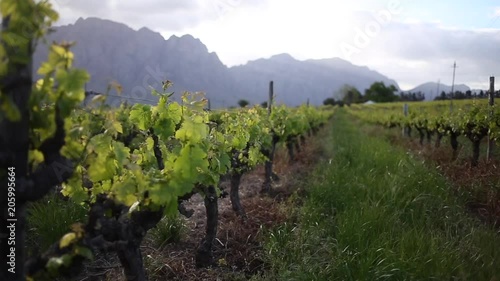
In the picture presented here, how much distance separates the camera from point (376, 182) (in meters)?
5.81

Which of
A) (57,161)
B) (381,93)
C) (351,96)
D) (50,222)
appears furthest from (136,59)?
(351,96)

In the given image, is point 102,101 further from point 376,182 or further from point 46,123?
point 376,182

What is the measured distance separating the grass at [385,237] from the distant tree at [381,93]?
85.7 meters

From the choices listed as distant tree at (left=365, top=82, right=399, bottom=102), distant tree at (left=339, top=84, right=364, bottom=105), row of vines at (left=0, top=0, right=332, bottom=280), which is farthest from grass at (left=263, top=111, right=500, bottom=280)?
distant tree at (left=339, top=84, right=364, bottom=105)

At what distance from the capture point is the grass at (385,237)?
3.18 m

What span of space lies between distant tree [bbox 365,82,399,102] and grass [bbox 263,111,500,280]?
85.7 metres

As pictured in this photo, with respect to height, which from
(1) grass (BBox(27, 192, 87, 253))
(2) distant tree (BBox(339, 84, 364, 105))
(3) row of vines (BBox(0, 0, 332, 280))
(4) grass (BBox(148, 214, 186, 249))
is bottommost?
(4) grass (BBox(148, 214, 186, 249))

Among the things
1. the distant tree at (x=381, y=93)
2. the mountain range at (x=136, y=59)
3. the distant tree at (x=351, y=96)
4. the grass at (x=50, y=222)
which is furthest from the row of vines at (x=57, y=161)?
the distant tree at (x=351, y=96)

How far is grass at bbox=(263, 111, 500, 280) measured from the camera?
318cm

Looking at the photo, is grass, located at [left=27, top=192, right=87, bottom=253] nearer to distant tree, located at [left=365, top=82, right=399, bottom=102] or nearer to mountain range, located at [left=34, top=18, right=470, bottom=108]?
mountain range, located at [left=34, top=18, right=470, bottom=108]

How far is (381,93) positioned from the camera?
88.4 m

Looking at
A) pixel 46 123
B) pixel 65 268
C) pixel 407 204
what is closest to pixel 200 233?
pixel 407 204

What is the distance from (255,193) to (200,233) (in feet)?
6.98

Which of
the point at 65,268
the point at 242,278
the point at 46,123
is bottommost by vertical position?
the point at 242,278
